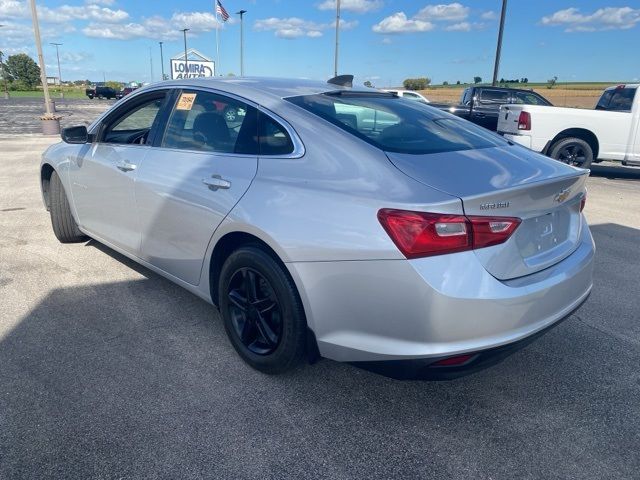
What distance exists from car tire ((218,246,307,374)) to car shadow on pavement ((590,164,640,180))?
1055 cm

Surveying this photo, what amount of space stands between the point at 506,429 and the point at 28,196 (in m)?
7.26

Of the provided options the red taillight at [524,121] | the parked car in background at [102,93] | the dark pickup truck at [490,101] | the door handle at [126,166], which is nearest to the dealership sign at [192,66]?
the dark pickup truck at [490,101]

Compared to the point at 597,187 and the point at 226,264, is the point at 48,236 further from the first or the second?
the point at 597,187

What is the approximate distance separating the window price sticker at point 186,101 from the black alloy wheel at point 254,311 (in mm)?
1278

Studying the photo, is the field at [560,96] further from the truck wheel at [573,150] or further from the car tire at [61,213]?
the car tire at [61,213]

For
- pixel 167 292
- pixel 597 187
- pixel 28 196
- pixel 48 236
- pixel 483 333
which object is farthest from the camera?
pixel 597 187

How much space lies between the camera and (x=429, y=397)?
272 centimetres

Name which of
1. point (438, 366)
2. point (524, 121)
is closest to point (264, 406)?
point (438, 366)

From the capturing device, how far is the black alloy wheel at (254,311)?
2.70m

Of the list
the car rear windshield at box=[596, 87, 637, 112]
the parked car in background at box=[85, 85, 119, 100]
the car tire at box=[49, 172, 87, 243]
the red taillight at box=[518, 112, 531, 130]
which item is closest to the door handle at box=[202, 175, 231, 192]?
the car tire at box=[49, 172, 87, 243]

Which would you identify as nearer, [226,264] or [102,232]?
[226,264]

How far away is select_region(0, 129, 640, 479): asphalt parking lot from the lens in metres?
2.21

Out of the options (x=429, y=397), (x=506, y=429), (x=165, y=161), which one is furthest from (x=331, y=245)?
(x=165, y=161)

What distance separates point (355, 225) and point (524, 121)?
8.68 m
